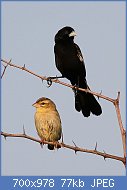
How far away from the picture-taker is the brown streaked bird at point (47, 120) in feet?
15.0

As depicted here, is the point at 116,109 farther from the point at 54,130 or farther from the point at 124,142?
the point at 54,130

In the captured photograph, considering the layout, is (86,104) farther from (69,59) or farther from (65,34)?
(65,34)

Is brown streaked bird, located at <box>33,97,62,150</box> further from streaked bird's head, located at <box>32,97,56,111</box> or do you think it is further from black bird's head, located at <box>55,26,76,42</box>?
black bird's head, located at <box>55,26,76,42</box>

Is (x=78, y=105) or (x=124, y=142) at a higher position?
(x=78, y=105)

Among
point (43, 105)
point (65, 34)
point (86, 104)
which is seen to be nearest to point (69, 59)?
point (65, 34)

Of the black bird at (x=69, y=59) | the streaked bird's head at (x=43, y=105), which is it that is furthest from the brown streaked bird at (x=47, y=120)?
the black bird at (x=69, y=59)

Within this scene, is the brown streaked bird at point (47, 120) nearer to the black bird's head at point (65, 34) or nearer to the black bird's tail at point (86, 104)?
the black bird's tail at point (86, 104)

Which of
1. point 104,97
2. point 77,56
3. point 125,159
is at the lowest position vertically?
point 125,159

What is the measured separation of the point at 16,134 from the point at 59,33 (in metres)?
3.68

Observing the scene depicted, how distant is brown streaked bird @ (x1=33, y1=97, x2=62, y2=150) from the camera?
456 cm

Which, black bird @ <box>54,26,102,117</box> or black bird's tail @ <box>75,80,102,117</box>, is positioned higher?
black bird @ <box>54,26,102,117</box>

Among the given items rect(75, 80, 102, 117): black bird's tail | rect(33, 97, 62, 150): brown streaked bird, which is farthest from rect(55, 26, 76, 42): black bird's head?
rect(33, 97, 62, 150): brown streaked bird

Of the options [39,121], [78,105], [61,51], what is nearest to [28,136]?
[39,121]

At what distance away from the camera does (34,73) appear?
315 centimetres
